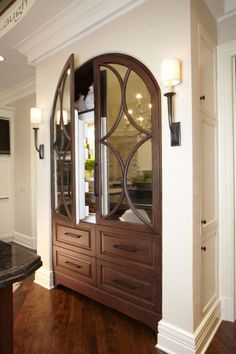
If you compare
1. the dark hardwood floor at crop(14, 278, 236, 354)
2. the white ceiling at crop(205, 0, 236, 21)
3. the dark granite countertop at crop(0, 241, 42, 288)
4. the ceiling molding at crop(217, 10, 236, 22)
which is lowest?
the dark hardwood floor at crop(14, 278, 236, 354)

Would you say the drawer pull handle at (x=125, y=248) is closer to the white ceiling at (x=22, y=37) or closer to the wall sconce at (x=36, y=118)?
the wall sconce at (x=36, y=118)

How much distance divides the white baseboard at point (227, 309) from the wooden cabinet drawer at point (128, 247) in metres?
0.82

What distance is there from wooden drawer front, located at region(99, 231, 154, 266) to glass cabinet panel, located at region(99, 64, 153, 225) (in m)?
0.16

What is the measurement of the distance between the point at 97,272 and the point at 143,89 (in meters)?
1.70

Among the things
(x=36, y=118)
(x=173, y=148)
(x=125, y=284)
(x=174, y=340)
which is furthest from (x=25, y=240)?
(x=173, y=148)

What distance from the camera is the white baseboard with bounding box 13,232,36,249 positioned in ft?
14.1

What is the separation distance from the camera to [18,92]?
14.2ft

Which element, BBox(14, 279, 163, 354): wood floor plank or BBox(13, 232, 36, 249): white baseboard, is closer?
BBox(14, 279, 163, 354): wood floor plank

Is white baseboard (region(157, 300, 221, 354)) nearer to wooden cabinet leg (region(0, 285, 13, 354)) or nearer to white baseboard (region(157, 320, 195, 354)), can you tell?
white baseboard (region(157, 320, 195, 354))

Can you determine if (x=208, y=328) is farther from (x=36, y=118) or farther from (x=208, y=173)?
(x=36, y=118)

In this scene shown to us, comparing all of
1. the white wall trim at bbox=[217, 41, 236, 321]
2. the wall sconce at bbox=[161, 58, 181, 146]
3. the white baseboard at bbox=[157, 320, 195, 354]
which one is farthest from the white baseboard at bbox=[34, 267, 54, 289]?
the wall sconce at bbox=[161, 58, 181, 146]

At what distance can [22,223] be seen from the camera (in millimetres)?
4645

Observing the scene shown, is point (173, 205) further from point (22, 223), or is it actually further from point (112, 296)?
point (22, 223)

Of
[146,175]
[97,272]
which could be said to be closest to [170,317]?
[97,272]
